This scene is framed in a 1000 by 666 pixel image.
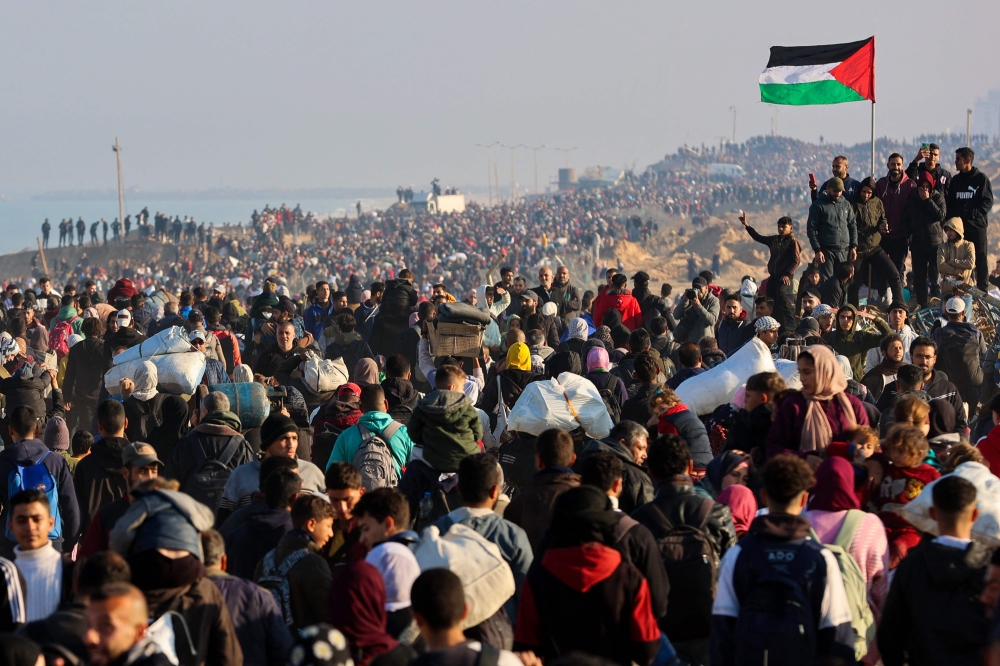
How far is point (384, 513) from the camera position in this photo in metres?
4.41

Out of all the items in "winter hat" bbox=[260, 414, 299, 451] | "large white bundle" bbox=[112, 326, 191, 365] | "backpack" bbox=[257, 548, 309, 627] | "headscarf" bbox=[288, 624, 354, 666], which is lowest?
"backpack" bbox=[257, 548, 309, 627]

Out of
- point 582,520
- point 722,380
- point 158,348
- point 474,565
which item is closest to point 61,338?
point 158,348

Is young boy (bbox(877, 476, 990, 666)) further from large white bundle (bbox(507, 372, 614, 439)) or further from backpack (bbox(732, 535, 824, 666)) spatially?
large white bundle (bbox(507, 372, 614, 439))

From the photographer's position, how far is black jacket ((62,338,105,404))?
10.7m

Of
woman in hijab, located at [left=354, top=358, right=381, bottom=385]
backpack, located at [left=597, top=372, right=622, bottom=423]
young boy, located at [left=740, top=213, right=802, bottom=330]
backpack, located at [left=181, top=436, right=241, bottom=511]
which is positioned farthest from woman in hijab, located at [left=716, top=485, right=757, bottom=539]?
young boy, located at [left=740, top=213, right=802, bottom=330]

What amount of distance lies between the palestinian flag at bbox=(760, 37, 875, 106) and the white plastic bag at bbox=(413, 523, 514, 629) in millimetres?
13244

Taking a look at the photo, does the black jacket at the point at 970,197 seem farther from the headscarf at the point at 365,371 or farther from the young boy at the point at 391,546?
the young boy at the point at 391,546

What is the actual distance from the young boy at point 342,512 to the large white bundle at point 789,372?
3.47m

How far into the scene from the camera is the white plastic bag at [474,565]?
4281mm

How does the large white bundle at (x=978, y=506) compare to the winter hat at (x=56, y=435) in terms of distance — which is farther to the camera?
the winter hat at (x=56, y=435)

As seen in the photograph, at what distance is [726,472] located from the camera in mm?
5613

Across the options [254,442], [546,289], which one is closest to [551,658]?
[254,442]

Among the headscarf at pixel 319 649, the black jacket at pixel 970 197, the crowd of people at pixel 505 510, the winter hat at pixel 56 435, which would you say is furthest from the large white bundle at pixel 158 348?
the black jacket at pixel 970 197

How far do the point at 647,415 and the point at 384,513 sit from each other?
3302 millimetres
